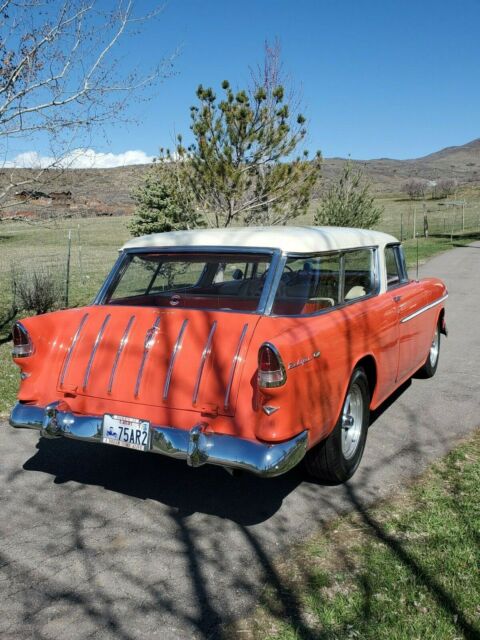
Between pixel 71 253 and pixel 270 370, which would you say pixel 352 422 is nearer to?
pixel 270 370

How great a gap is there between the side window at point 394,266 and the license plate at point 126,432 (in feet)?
8.80

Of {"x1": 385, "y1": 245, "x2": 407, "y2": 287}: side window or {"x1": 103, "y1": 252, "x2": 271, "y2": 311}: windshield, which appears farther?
{"x1": 385, "y1": 245, "x2": 407, "y2": 287}: side window

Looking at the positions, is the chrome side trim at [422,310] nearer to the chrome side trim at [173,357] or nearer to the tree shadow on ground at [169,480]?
the tree shadow on ground at [169,480]

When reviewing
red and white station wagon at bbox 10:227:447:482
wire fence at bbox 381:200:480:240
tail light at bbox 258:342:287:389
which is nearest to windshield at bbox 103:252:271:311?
red and white station wagon at bbox 10:227:447:482

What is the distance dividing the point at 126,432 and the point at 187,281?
148 cm

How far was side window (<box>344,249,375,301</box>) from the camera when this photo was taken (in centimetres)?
446

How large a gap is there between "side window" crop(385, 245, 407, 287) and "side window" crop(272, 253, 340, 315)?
110 centimetres

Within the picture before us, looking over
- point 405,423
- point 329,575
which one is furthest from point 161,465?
point 405,423

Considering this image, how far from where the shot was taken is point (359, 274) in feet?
15.3

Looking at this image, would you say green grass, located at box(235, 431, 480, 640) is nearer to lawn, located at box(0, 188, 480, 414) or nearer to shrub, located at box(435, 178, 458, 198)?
lawn, located at box(0, 188, 480, 414)

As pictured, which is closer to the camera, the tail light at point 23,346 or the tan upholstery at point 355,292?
the tail light at point 23,346

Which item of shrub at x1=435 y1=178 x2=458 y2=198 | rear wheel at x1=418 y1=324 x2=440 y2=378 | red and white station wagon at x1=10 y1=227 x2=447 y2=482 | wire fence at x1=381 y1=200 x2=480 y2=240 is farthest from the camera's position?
shrub at x1=435 y1=178 x2=458 y2=198

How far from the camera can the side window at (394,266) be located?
207 inches

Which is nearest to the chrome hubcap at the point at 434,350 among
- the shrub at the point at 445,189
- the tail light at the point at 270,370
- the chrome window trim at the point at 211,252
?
the chrome window trim at the point at 211,252
